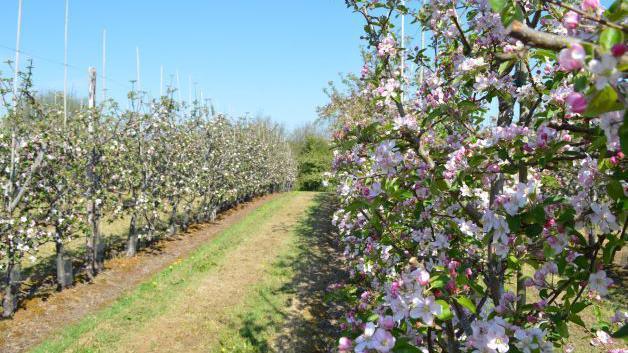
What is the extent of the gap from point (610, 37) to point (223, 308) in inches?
308

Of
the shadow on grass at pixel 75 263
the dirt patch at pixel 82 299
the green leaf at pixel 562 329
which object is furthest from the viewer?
the shadow on grass at pixel 75 263

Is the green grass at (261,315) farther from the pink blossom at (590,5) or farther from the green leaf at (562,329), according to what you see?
Answer: the pink blossom at (590,5)

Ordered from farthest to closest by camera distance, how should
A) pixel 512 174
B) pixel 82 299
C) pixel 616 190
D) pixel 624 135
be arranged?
1. pixel 82 299
2. pixel 512 174
3. pixel 616 190
4. pixel 624 135

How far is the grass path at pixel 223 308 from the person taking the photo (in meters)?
6.53

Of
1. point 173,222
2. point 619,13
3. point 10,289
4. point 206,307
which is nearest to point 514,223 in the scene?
point 619,13

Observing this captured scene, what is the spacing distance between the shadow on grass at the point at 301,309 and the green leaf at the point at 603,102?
6.06 meters

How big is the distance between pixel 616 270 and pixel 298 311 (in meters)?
8.07

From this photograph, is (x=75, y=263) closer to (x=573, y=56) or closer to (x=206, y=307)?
(x=206, y=307)

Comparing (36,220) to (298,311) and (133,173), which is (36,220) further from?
(298,311)

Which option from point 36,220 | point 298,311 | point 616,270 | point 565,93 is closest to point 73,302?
point 36,220

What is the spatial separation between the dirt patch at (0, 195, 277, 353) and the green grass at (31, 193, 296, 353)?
34 cm

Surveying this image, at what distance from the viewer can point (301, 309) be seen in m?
7.96

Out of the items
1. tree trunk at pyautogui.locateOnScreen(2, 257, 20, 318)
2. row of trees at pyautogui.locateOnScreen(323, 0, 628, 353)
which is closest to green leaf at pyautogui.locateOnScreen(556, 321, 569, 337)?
row of trees at pyautogui.locateOnScreen(323, 0, 628, 353)

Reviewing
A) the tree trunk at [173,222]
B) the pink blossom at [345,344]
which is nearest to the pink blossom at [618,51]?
the pink blossom at [345,344]
